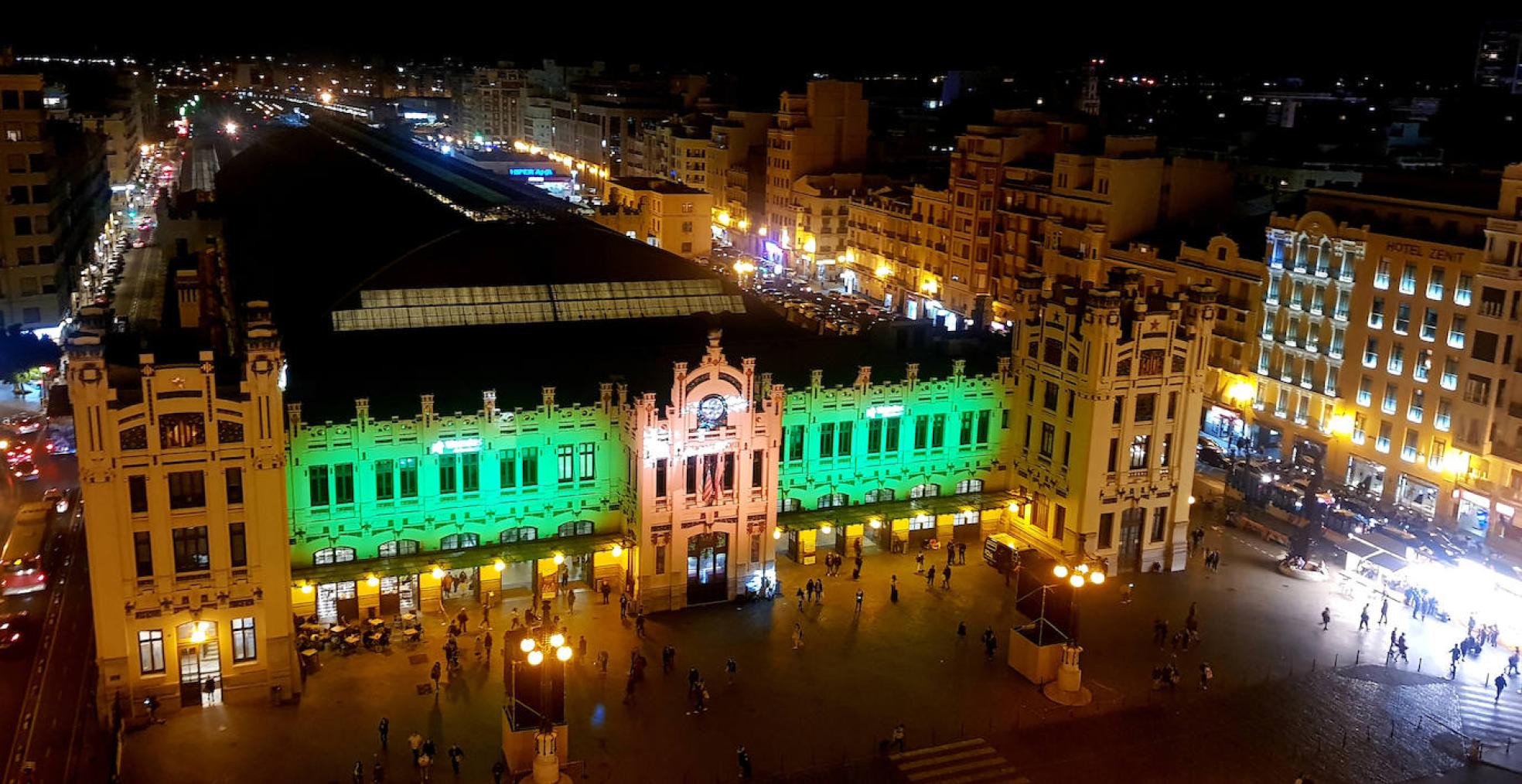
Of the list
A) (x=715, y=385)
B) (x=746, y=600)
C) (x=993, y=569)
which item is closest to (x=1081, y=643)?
(x=993, y=569)

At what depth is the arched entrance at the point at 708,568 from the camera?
67.7 meters

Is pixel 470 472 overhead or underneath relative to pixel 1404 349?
underneath

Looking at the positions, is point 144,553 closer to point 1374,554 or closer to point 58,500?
point 58,500

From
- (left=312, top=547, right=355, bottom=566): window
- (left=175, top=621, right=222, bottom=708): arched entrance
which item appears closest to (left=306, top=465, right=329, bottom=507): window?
(left=312, top=547, right=355, bottom=566): window

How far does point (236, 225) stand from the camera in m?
127

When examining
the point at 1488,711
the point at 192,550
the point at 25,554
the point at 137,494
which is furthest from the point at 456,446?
the point at 1488,711

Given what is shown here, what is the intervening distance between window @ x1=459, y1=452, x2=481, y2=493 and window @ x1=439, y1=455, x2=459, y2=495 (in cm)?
28

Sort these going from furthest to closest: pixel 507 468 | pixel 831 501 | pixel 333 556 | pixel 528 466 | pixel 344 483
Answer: pixel 831 501
pixel 528 466
pixel 507 468
pixel 333 556
pixel 344 483

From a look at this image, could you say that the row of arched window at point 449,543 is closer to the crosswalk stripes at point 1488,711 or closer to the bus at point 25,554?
the bus at point 25,554

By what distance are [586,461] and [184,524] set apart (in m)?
20.8

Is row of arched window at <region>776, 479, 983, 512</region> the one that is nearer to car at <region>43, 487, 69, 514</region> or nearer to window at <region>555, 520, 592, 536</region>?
window at <region>555, 520, 592, 536</region>

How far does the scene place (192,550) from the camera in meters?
54.9

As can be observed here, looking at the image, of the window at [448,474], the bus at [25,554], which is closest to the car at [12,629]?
the bus at [25,554]

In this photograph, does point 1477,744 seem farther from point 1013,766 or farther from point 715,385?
point 715,385
